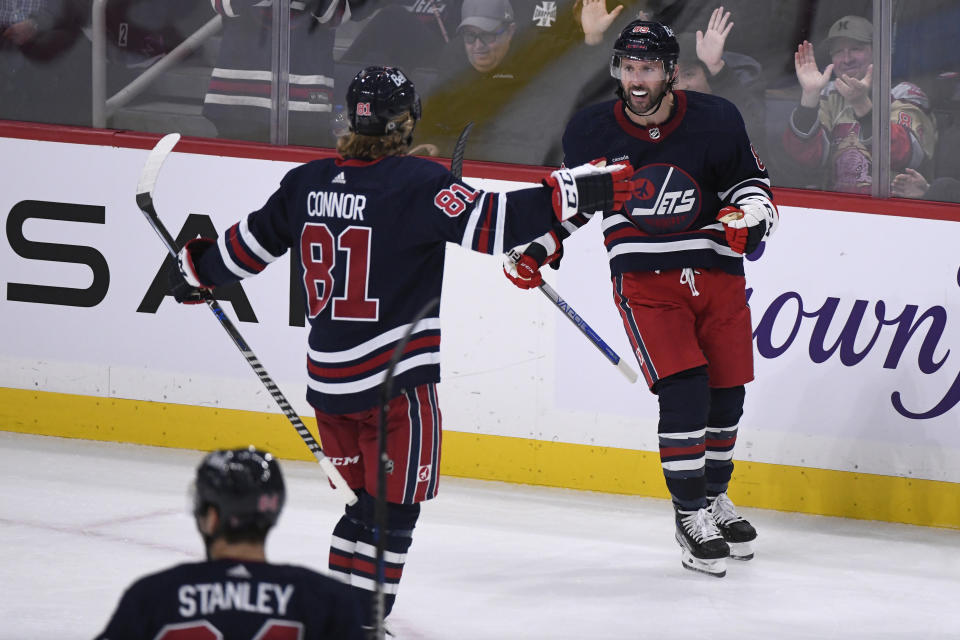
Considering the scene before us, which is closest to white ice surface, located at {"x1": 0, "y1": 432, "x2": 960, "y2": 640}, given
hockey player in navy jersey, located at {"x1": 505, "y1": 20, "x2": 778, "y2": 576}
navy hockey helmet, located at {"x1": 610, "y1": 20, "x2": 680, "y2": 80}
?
hockey player in navy jersey, located at {"x1": 505, "y1": 20, "x2": 778, "y2": 576}

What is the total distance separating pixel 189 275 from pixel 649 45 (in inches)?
50.4

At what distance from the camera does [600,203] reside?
2787mm

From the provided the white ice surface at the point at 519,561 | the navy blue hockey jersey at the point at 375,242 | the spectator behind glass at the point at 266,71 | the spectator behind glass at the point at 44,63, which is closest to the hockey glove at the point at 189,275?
the navy blue hockey jersey at the point at 375,242

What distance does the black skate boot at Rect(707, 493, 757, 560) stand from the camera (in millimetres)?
3945

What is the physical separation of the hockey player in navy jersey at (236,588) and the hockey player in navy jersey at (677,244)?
190 centimetres

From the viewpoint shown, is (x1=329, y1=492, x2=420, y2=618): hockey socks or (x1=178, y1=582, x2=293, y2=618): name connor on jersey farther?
(x1=329, y1=492, x2=420, y2=618): hockey socks

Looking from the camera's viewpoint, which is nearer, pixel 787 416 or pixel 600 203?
pixel 600 203

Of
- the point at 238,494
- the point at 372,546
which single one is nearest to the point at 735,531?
the point at 372,546

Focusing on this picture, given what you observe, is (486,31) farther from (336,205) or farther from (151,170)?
(336,205)

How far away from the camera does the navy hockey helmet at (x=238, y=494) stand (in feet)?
5.80

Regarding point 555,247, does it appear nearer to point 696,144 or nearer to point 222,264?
point 696,144

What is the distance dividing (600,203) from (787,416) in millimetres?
1757

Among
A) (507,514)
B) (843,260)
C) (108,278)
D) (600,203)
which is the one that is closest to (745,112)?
(843,260)

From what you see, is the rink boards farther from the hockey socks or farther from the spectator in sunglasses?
the hockey socks
